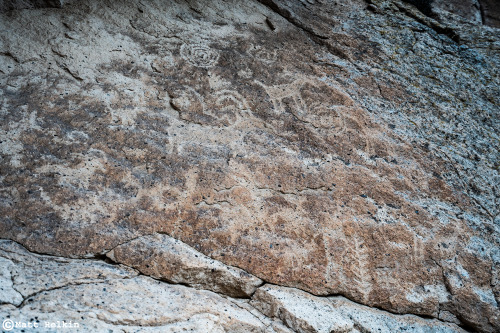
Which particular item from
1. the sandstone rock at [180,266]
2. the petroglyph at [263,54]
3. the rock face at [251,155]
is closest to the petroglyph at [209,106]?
the rock face at [251,155]

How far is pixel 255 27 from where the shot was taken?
233 cm

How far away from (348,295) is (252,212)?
0.49 meters

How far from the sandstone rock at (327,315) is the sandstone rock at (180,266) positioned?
0.25 ft

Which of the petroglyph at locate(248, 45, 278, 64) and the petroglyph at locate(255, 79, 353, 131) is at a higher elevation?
the petroglyph at locate(248, 45, 278, 64)

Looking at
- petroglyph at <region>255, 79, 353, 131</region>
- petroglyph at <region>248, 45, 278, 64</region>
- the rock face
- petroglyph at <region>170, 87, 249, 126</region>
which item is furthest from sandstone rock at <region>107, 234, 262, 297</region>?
petroglyph at <region>248, 45, 278, 64</region>

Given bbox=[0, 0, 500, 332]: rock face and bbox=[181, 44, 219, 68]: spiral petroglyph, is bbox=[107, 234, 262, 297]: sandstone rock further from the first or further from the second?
bbox=[181, 44, 219, 68]: spiral petroglyph

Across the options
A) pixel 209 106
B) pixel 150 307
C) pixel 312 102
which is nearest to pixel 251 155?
pixel 209 106

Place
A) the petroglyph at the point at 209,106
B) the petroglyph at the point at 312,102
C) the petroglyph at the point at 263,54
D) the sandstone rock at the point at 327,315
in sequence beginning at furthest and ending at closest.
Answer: the petroglyph at the point at 263,54 < the petroglyph at the point at 312,102 < the petroglyph at the point at 209,106 < the sandstone rock at the point at 327,315

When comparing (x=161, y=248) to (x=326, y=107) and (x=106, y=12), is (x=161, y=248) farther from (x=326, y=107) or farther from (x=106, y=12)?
(x=106, y=12)

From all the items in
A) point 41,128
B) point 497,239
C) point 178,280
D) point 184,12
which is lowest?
point 178,280

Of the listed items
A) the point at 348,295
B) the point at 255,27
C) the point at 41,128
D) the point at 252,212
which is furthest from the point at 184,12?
the point at 348,295

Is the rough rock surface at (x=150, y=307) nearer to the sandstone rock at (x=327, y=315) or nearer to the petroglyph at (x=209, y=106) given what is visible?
the sandstone rock at (x=327, y=315)

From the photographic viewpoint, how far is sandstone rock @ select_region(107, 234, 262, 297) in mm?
1445

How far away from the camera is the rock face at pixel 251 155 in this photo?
1.51m
